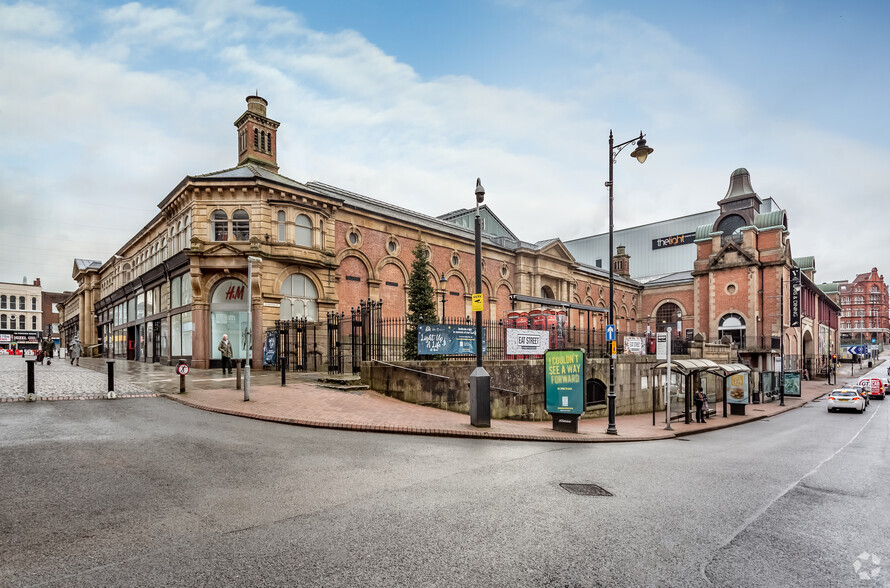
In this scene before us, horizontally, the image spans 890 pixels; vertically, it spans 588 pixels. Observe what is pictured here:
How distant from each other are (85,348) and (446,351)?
53.8m

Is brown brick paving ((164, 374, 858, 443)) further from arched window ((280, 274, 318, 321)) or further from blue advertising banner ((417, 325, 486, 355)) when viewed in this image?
arched window ((280, 274, 318, 321))

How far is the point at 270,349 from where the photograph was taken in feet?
76.3

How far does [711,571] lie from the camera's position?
4.39m

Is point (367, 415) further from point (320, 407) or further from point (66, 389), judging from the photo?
point (66, 389)

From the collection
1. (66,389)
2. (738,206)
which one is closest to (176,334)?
(66,389)

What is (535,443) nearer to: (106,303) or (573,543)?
(573,543)

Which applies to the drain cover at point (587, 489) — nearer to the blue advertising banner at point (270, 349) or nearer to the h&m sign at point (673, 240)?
the blue advertising banner at point (270, 349)

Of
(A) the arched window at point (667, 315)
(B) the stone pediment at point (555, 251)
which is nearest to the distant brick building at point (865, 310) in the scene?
(A) the arched window at point (667, 315)

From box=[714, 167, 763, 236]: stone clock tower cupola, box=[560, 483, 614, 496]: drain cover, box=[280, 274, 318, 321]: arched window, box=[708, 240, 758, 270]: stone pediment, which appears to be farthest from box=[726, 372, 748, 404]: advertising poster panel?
box=[714, 167, 763, 236]: stone clock tower cupola

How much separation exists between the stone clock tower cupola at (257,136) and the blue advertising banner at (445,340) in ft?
66.5

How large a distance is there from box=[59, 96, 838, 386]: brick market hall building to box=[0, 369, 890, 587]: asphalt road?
15.5 metres

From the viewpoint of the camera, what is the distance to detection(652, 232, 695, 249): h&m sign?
6838cm

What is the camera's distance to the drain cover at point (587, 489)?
679 cm

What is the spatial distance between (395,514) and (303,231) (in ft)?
78.3
